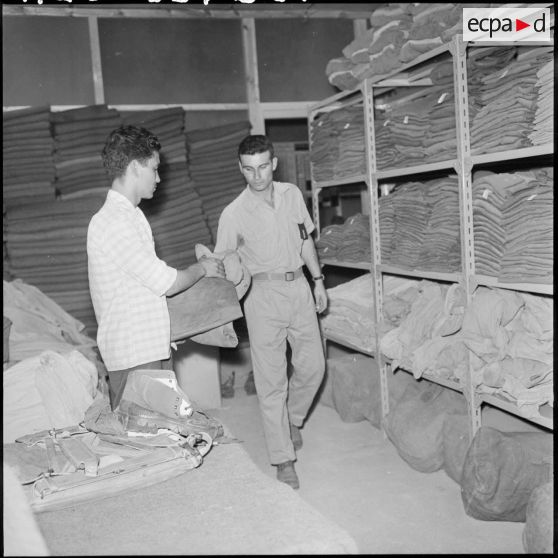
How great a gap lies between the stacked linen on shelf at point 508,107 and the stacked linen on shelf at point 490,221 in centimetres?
16

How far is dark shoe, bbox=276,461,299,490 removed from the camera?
12.0ft

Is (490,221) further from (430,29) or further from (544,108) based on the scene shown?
(430,29)

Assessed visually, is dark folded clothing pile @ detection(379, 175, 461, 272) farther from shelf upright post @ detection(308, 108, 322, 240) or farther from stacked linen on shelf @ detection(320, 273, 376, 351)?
shelf upright post @ detection(308, 108, 322, 240)

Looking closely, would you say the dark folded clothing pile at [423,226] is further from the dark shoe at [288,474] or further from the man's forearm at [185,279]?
the man's forearm at [185,279]

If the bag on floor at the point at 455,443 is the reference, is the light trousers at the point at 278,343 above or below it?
above

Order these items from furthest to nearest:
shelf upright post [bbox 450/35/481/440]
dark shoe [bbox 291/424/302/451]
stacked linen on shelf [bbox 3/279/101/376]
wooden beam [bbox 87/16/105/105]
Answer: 1. wooden beam [bbox 87/16/105/105]
2. stacked linen on shelf [bbox 3/279/101/376]
3. dark shoe [bbox 291/424/302/451]
4. shelf upright post [bbox 450/35/481/440]

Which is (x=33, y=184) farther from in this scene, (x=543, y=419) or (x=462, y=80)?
(x=543, y=419)

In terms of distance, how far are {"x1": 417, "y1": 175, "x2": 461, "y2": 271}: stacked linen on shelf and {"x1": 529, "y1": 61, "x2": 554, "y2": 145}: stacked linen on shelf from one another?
74 cm

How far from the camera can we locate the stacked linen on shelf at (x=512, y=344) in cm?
299

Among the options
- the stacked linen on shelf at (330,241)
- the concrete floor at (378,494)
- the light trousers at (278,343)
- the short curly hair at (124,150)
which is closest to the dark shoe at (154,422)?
the short curly hair at (124,150)

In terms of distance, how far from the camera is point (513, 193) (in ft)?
10.3

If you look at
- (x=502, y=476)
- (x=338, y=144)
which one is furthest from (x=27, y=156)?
(x=502, y=476)

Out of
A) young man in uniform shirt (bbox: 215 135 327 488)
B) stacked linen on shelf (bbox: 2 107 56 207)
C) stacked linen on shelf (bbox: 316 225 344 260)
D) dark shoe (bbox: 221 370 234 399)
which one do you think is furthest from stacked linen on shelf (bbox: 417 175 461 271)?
stacked linen on shelf (bbox: 2 107 56 207)

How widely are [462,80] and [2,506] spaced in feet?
9.39
